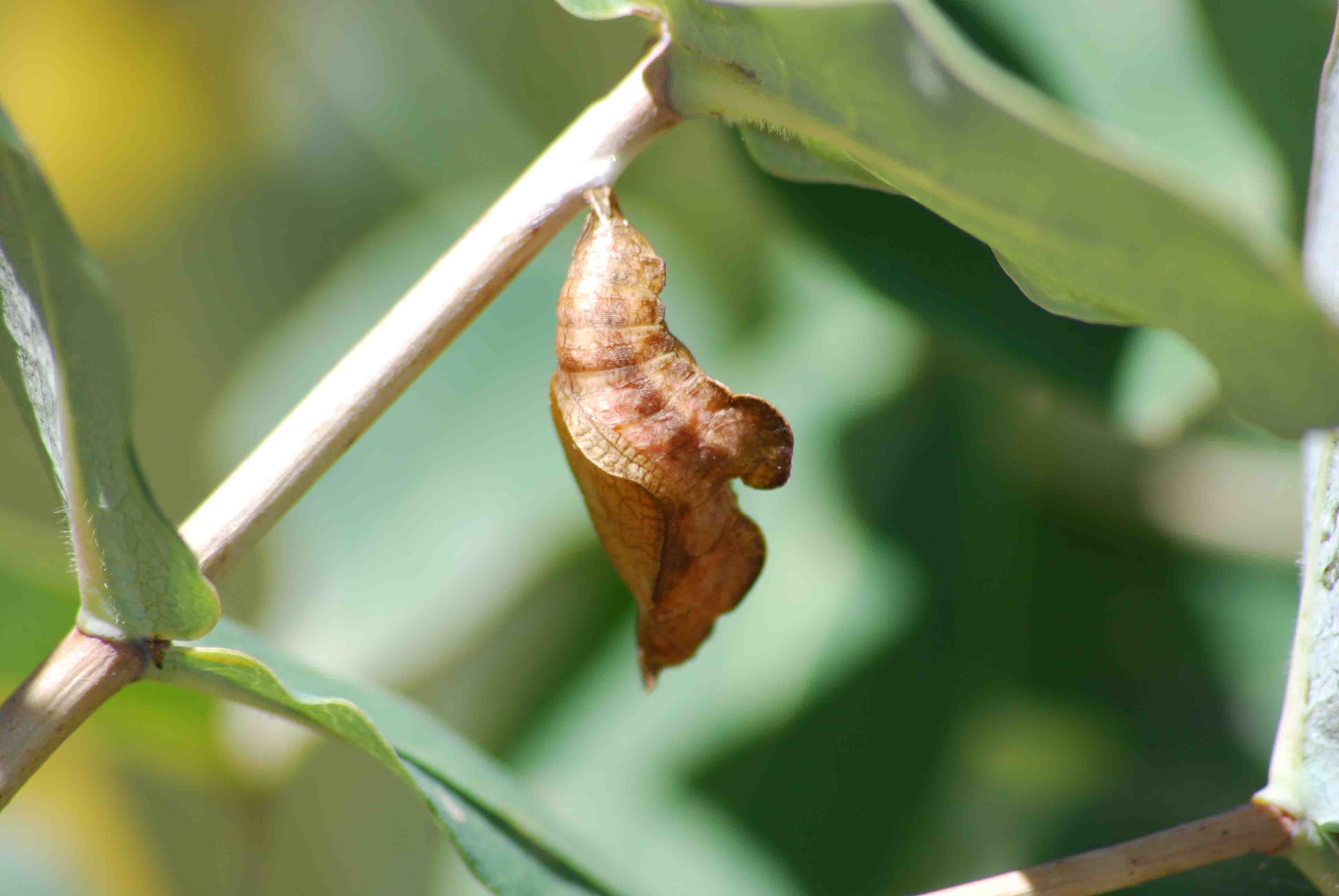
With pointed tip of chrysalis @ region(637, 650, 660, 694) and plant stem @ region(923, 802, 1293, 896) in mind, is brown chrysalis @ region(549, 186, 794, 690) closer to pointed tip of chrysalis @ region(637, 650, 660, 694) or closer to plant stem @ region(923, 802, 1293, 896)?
pointed tip of chrysalis @ region(637, 650, 660, 694)

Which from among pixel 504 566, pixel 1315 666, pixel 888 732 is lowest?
pixel 888 732

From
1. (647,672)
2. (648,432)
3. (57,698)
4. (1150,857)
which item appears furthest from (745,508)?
(57,698)

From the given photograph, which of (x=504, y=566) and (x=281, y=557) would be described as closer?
(x=504, y=566)

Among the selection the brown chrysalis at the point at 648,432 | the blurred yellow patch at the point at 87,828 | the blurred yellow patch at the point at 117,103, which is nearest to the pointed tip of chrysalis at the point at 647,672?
the brown chrysalis at the point at 648,432

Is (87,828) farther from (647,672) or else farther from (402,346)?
(402,346)

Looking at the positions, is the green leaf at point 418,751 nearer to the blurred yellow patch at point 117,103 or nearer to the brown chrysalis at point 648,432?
the brown chrysalis at point 648,432

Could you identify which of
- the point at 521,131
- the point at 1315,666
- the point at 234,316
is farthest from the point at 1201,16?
the point at 234,316

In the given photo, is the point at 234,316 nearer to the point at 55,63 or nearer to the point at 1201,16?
the point at 55,63
